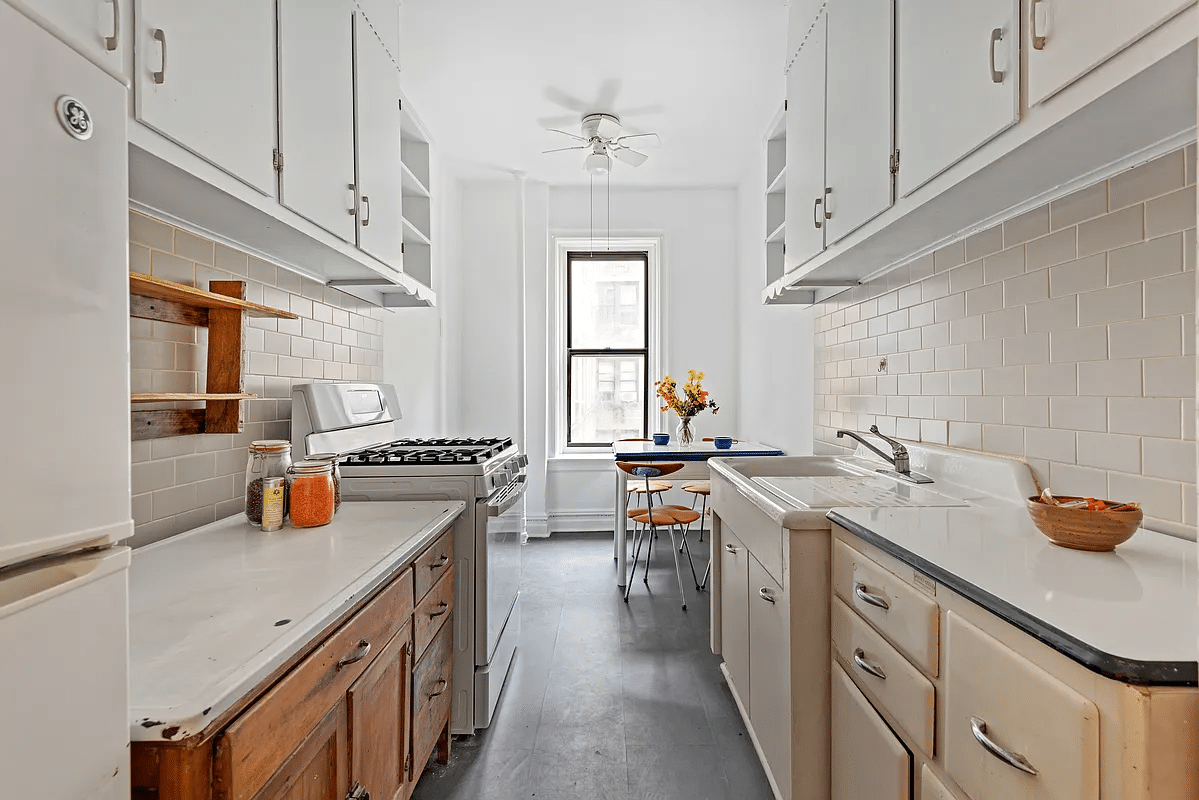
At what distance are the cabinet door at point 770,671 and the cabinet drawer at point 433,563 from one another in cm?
102

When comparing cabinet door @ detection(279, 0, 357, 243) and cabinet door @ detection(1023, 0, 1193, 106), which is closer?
cabinet door @ detection(1023, 0, 1193, 106)

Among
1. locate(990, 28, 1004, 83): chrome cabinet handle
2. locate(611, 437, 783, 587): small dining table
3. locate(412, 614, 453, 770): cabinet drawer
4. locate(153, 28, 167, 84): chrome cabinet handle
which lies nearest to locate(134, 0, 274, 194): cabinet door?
locate(153, 28, 167, 84): chrome cabinet handle

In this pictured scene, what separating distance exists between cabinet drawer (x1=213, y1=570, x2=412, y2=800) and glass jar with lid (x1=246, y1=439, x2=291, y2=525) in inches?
21.4

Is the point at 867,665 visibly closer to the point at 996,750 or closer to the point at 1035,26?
the point at 996,750

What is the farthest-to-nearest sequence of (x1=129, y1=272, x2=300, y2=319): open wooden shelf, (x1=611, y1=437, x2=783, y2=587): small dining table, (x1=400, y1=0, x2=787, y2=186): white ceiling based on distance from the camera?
(x1=611, y1=437, x2=783, y2=587): small dining table
(x1=400, y1=0, x2=787, y2=186): white ceiling
(x1=129, y1=272, x2=300, y2=319): open wooden shelf

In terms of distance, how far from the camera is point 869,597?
1.23 metres

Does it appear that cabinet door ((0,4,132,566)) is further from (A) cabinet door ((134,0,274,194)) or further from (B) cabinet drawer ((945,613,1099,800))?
(B) cabinet drawer ((945,613,1099,800))

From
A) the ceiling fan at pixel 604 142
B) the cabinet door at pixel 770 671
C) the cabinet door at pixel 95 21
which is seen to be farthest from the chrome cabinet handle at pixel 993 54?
the ceiling fan at pixel 604 142

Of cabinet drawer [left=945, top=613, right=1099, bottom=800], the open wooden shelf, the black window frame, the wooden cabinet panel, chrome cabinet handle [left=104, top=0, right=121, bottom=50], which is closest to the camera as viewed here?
cabinet drawer [left=945, top=613, right=1099, bottom=800]

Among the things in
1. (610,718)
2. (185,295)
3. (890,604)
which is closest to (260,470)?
(185,295)

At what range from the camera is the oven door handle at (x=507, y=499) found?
2082 millimetres

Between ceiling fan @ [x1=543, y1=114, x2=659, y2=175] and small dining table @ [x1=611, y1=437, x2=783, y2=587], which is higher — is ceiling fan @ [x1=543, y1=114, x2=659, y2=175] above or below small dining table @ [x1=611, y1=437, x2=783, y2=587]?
above

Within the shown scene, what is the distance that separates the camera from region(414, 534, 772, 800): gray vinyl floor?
181 cm

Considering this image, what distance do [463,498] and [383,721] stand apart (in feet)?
2.67
